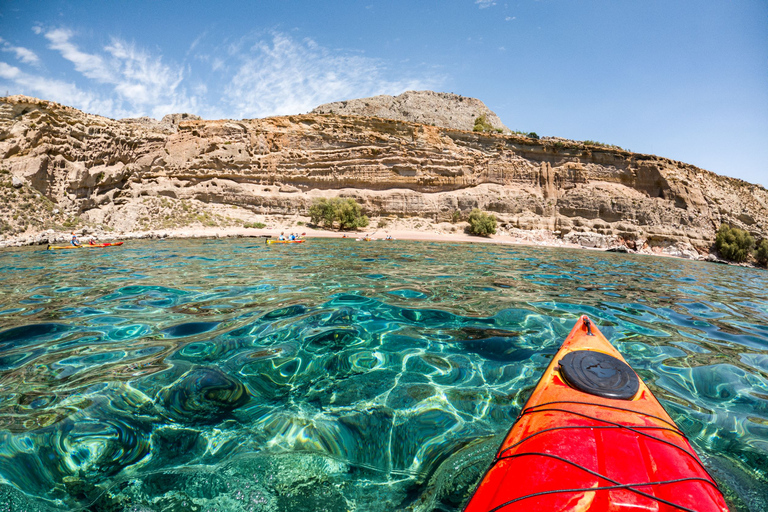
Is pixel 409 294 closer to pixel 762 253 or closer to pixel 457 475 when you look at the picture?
pixel 457 475

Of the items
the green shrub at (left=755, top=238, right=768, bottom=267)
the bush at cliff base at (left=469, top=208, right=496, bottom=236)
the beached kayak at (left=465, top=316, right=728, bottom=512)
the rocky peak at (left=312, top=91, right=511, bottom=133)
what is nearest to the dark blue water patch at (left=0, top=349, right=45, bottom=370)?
the beached kayak at (left=465, top=316, right=728, bottom=512)

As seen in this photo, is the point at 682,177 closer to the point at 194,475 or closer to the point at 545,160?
the point at 545,160

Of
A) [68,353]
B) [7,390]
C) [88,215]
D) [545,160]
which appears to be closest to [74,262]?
[68,353]

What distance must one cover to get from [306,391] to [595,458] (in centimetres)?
220

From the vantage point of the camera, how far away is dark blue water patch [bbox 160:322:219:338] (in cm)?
399

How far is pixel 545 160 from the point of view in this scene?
3312 centimetres

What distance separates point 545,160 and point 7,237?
141 ft

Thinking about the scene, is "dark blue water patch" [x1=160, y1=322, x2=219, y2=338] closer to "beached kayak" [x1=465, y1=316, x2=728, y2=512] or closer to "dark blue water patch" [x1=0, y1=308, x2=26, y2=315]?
"dark blue water patch" [x1=0, y1=308, x2=26, y2=315]

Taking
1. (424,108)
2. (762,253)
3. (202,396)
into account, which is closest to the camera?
(202,396)

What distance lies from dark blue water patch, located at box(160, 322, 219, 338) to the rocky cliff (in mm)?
26667

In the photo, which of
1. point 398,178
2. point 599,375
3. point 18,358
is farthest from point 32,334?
point 398,178

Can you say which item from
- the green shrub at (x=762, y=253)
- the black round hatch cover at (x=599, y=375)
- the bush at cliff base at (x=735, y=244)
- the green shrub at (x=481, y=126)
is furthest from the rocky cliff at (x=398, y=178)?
the black round hatch cover at (x=599, y=375)

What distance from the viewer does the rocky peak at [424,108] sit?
191 ft

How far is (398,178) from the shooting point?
3181 centimetres
